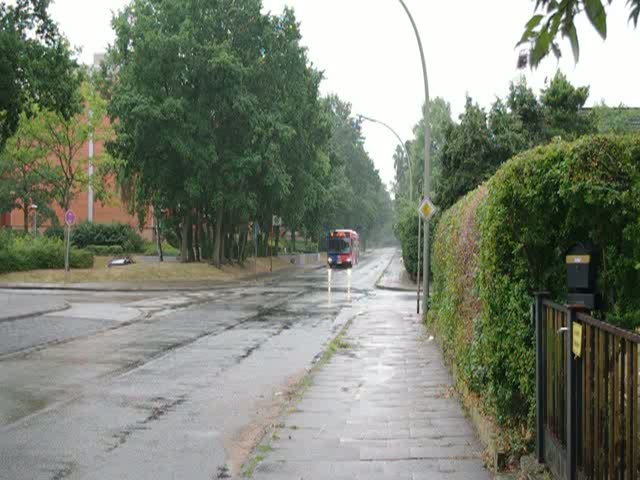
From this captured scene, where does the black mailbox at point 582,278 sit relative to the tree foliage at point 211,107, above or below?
below

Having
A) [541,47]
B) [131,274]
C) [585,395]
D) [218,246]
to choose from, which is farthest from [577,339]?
[218,246]

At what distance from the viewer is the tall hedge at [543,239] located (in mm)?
5340

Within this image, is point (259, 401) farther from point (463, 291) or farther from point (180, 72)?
point (180, 72)

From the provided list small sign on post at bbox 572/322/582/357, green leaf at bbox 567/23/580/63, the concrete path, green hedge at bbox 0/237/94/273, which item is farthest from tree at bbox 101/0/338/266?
green leaf at bbox 567/23/580/63

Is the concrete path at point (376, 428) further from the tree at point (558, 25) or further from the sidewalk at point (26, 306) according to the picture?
the sidewalk at point (26, 306)

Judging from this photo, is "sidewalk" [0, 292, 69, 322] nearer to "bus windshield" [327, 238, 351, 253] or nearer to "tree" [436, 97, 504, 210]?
"tree" [436, 97, 504, 210]

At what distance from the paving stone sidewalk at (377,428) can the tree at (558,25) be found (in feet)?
12.3

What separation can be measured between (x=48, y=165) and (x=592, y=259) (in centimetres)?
5399

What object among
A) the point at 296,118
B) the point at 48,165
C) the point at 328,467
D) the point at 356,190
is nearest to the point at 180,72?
the point at 296,118

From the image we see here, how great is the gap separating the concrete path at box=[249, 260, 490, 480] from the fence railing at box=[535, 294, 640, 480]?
1.01 meters

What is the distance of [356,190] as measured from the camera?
106 meters

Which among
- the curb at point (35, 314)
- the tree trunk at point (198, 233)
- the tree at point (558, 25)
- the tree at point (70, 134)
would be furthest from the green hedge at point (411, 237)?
the tree at point (558, 25)

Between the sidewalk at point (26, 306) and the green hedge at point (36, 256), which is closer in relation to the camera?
the sidewalk at point (26, 306)

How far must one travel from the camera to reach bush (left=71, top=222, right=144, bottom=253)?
5910cm
